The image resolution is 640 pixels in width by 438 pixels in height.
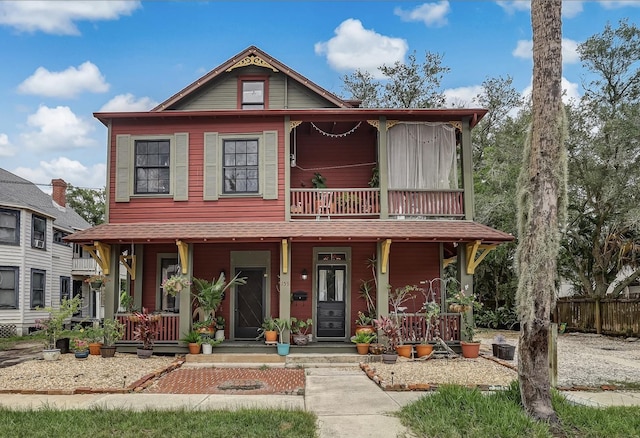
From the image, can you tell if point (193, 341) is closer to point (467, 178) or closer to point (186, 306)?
point (186, 306)

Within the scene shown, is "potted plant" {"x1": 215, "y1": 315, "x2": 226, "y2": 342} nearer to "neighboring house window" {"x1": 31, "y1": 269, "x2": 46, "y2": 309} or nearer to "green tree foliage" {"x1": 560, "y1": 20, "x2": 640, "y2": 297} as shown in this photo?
"green tree foliage" {"x1": 560, "y1": 20, "x2": 640, "y2": 297}

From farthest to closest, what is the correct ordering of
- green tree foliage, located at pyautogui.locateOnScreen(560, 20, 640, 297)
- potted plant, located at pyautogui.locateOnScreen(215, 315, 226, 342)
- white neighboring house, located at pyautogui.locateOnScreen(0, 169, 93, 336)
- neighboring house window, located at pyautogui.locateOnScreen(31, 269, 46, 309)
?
neighboring house window, located at pyautogui.locateOnScreen(31, 269, 46, 309) → white neighboring house, located at pyautogui.locateOnScreen(0, 169, 93, 336) → green tree foliage, located at pyautogui.locateOnScreen(560, 20, 640, 297) → potted plant, located at pyautogui.locateOnScreen(215, 315, 226, 342)

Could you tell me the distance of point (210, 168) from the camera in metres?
13.3

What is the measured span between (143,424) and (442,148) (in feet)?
32.8

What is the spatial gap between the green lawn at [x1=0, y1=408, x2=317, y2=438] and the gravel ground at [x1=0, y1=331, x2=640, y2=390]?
2.18m

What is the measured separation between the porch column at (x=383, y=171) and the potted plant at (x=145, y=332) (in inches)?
234

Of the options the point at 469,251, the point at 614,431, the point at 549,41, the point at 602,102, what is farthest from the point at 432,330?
the point at 602,102

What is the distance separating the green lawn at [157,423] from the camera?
581 centimetres

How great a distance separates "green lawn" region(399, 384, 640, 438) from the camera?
18.7 ft

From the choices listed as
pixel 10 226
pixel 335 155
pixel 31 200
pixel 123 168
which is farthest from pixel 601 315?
pixel 31 200

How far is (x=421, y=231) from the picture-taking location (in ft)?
40.4

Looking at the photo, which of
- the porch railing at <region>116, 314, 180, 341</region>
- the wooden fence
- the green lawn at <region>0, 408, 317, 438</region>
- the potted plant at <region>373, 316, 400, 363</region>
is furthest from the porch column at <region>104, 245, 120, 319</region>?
the wooden fence

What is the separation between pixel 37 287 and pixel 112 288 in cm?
1305

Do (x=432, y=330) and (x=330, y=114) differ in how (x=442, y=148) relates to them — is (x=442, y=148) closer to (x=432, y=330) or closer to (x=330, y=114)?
(x=330, y=114)
